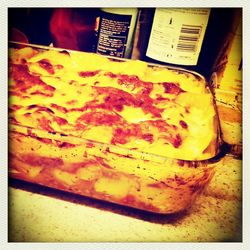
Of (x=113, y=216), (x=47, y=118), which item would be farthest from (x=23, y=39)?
(x=113, y=216)

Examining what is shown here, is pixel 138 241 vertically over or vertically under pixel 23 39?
under

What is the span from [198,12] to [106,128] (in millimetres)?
360

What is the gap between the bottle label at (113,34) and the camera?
0.75m

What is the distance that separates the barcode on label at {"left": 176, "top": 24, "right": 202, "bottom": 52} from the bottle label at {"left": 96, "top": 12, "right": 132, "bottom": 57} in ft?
0.47

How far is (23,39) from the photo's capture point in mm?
835

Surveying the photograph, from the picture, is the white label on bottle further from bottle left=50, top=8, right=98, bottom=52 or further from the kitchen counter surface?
the kitchen counter surface

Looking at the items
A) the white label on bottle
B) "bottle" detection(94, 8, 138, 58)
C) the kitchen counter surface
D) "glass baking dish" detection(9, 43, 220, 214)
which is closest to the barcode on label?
the white label on bottle

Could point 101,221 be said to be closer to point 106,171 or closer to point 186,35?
point 106,171

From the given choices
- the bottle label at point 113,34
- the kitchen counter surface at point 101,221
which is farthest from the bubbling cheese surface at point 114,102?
the kitchen counter surface at point 101,221

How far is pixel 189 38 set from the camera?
0.73 m

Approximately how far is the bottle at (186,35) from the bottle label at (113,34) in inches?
2.4

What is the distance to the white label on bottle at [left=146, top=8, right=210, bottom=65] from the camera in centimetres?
70

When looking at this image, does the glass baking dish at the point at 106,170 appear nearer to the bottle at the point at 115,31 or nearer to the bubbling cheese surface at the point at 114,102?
the bubbling cheese surface at the point at 114,102

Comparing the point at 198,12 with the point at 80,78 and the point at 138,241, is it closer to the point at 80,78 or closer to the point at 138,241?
the point at 80,78
